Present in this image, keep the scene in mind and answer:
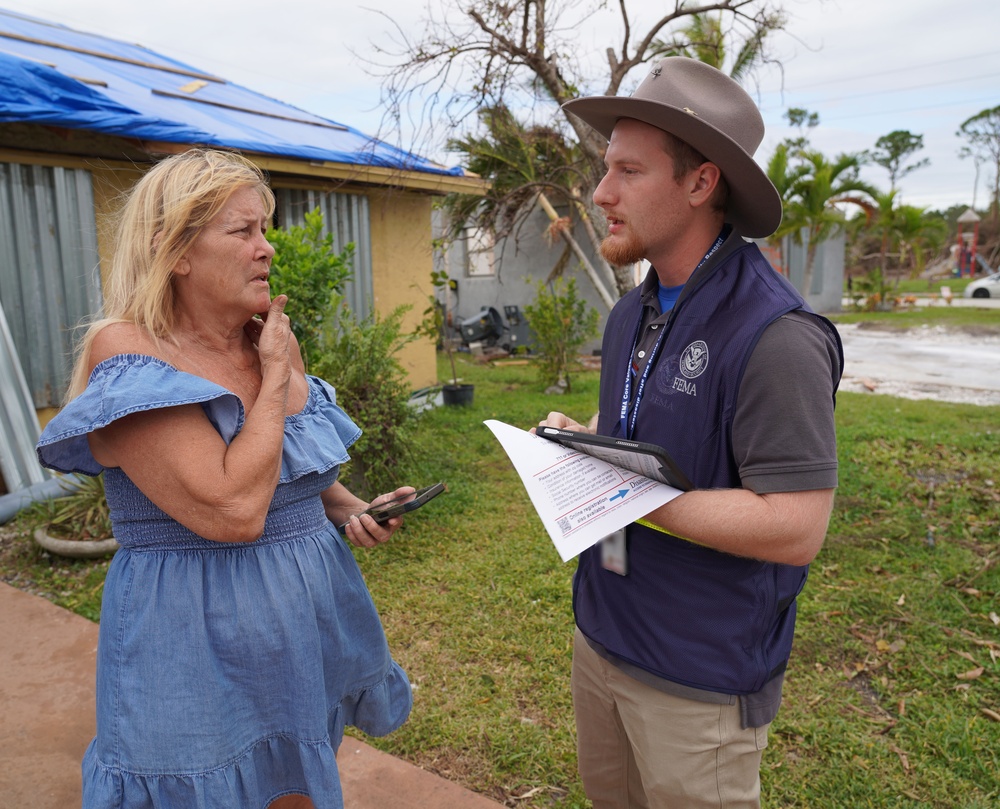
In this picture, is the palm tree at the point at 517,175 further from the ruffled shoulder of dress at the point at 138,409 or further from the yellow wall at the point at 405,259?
the ruffled shoulder of dress at the point at 138,409

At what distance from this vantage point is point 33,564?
5.00m

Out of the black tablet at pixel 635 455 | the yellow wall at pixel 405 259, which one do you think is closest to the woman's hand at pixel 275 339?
the black tablet at pixel 635 455

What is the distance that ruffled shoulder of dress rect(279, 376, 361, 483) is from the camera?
183 cm

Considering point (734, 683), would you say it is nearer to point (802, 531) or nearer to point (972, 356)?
point (802, 531)

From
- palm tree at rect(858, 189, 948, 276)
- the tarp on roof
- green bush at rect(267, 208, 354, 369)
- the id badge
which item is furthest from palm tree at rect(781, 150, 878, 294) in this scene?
the id badge

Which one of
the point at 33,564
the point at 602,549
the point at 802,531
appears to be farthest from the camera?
the point at 33,564

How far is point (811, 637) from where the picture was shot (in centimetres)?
402

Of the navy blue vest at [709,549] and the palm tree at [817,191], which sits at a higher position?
the palm tree at [817,191]

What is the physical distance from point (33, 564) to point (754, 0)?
250 inches

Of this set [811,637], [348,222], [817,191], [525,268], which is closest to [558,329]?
[348,222]

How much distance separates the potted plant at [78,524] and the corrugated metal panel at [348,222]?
3.87 metres

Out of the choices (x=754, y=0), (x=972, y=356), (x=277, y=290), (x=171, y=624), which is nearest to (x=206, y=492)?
(x=171, y=624)

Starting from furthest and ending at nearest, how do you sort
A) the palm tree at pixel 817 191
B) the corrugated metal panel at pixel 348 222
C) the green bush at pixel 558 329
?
the palm tree at pixel 817 191
the green bush at pixel 558 329
the corrugated metal panel at pixel 348 222

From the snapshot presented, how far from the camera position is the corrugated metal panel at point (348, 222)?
Answer: 8383mm
